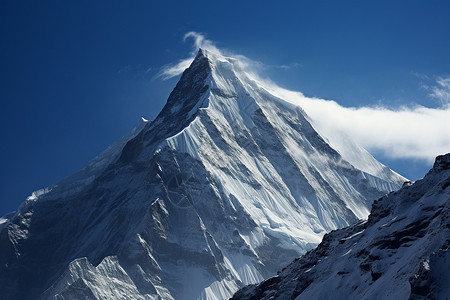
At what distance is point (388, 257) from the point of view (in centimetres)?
10381

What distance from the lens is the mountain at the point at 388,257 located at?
8062 cm

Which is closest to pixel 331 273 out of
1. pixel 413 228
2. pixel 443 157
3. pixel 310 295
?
pixel 310 295

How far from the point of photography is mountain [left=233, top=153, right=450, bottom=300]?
80625mm

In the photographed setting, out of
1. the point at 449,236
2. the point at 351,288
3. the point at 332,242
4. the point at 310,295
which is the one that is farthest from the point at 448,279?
the point at 332,242

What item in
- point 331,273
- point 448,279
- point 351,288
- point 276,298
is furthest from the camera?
point 276,298

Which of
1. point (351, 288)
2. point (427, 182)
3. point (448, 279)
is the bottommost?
point (448, 279)

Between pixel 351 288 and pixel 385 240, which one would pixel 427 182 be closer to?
pixel 385 240

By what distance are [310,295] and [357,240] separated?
41.3 ft

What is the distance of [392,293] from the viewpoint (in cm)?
9125

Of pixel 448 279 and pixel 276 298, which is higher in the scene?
pixel 276 298

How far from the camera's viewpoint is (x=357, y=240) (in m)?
120

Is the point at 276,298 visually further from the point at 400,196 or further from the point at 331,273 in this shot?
the point at 400,196

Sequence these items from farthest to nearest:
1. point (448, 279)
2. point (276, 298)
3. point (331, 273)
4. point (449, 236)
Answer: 1. point (276, 298)
2. point (331, 273)
3. point (449, 236)
4. point (448, 279)

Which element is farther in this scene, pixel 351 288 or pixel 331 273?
pixel 331 273
